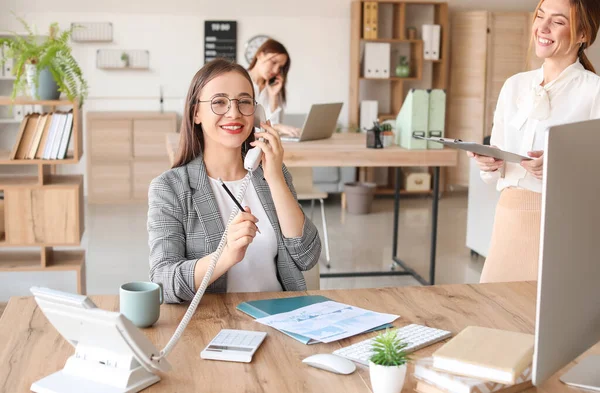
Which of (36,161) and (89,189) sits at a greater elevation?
(36,161)

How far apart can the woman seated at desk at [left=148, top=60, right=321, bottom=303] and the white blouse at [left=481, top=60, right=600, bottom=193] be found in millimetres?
818

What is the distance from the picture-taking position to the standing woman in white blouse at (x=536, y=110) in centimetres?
236

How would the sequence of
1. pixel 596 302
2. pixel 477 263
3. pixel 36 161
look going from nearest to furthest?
pixel 596 302, pixel 36 161, pixel 477 263

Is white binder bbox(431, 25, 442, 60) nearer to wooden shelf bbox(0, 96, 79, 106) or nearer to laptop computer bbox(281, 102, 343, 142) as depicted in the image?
laptop computer bbox(281, 102, 343, 142)

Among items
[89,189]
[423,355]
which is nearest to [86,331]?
[423,355]

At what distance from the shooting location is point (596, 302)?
120 centimetres

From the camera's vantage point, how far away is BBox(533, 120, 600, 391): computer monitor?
102 centimetres

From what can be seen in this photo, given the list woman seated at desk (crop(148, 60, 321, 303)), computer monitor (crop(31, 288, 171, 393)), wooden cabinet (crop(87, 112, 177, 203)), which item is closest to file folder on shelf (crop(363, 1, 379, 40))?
wooden cabinet (crop(87, 112, 177, 203))

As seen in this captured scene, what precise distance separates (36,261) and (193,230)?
2.38 metres

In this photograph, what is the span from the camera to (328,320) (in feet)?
5.44

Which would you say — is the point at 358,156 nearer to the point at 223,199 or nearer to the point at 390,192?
the point at 223,199

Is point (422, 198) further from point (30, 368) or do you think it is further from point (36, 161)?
point (30, 368)

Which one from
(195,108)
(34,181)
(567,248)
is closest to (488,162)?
(195,108)

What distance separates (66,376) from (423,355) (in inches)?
26.9
